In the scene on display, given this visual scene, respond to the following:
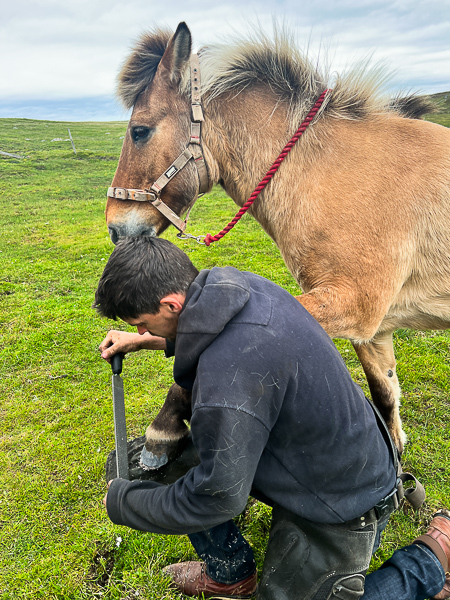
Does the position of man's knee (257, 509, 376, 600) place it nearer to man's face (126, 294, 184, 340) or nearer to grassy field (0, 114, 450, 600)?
grassy field (0, 114, 450, 600)

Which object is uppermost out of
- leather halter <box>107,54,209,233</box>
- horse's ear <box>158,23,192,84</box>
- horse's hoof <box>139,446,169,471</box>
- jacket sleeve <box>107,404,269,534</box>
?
horse's ear <box>158,23,192,84</box>

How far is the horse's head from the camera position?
9.45ft

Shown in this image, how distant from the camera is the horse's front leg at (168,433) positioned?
239 cm

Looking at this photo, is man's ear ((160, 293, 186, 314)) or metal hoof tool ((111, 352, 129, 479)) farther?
metal hoof tool ((111, 352, 129, 479))

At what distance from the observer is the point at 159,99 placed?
2.90m

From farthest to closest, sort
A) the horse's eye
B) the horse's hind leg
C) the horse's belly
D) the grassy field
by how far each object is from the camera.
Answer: the horse's hind leg → the horse's eye → the horse's belly → the grassy field

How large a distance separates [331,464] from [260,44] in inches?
112

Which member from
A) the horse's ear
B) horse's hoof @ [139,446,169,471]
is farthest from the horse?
horse's hoof @ [139,446,169,471]

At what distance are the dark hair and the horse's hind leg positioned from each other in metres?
2.05

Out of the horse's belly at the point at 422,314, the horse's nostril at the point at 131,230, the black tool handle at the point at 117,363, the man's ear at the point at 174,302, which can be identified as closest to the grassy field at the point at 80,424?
the black tool handle at the point at 117,363

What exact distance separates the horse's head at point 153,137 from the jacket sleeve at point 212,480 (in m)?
1.83

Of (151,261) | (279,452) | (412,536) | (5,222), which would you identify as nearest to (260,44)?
(151,261)

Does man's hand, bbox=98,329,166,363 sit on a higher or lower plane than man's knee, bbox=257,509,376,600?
higher

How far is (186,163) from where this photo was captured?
2.87 metres
